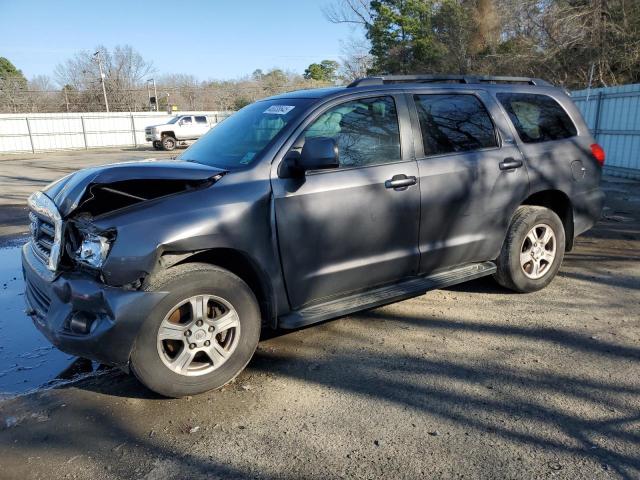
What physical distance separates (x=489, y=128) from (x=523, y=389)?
236 centimetres

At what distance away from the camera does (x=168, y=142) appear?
29.3 metres

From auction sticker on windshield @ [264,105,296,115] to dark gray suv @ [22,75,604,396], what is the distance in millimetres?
27

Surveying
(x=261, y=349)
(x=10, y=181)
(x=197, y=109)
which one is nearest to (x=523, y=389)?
(x=261, y=349)

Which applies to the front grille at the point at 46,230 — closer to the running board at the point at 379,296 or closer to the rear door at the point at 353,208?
the rear door at the point at 353,208

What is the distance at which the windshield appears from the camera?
3.65 metres

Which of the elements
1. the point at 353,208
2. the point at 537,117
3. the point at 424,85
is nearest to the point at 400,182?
the point at 353,208

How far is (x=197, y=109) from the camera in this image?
54781 millimetres

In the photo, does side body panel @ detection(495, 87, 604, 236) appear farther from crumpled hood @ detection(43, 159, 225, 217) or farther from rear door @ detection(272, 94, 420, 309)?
crumpled hood @ detection(43, 159, 225, 217)

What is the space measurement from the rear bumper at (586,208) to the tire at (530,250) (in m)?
0.24

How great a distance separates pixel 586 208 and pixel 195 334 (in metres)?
4.02

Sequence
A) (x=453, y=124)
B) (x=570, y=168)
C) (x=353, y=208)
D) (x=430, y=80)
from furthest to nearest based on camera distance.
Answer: (x=570, y=168) < (x=430, y=80) < (x=453, y=124) < (x=353, y=208)

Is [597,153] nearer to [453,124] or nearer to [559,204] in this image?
[559,204]

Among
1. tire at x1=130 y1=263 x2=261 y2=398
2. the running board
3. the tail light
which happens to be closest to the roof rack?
the tail light

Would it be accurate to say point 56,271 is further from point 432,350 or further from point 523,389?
point 523,389
